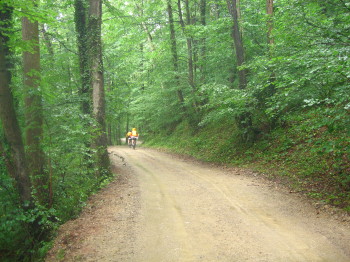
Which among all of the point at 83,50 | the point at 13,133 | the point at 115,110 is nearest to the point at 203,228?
the point at 13,133

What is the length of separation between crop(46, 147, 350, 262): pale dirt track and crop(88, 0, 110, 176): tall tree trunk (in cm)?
212

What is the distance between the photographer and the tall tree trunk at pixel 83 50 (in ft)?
34.7

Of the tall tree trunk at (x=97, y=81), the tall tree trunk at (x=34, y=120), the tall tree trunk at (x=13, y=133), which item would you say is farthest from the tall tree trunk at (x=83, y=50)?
the tall tree trunk at (x=13, y=133)

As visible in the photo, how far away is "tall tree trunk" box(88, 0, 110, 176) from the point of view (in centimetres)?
987

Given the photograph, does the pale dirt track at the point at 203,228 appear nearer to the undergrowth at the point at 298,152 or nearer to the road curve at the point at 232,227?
the road curve at the point at 232,227

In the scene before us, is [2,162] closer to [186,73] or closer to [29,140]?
[29,140]

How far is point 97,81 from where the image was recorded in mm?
9969

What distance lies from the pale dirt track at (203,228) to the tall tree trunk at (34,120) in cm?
148

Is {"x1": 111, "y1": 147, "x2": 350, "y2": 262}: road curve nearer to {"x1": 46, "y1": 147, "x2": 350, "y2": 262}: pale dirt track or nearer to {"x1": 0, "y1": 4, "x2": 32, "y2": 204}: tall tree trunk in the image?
{"x1": 46, "y1": 147, "x2": 350, "y2": 262}: pale dirt track

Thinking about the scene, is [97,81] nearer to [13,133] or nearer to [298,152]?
[13,133]

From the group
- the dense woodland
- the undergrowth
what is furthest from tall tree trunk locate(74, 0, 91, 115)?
the undergrowth

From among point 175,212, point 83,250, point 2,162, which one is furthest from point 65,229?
point 175,212

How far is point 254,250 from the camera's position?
408cm

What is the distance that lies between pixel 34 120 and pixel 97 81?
398cm
